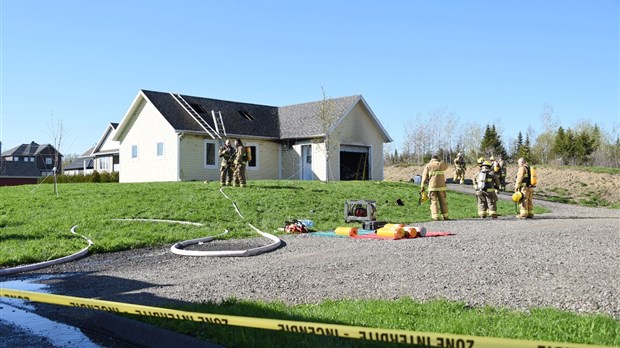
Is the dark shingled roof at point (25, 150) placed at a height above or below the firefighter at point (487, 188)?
above

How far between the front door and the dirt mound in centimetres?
1315

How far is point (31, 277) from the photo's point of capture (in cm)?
920

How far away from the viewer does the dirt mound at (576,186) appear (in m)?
31.1

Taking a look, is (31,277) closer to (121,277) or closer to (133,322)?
(121,277)

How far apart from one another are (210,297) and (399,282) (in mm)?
2524

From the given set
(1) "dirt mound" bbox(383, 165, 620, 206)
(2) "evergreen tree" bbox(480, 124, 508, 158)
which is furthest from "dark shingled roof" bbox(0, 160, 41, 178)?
(1) "dirt mound" bbox(383, 165, 620, 206)

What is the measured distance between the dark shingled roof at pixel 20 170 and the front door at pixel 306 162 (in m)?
55.5

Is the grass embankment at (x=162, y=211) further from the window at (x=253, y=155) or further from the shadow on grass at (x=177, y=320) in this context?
the window at (x=253, y=155)

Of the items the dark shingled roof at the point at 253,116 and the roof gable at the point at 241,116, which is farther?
the dark shingled roof at the point at 253,116

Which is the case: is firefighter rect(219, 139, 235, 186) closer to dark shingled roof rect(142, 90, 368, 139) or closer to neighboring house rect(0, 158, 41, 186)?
dark shingled roof rect(142, 90, 368, 139)

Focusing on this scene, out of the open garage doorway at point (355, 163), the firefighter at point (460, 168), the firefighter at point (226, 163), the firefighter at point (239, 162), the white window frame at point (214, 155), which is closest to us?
the firefighter at point (239, 162)

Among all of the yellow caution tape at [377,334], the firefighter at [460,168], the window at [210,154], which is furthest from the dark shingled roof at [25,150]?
the yellow caution tape at [377,334]

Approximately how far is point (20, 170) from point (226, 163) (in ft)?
212

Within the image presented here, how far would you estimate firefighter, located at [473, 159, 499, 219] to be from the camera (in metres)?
18.2
